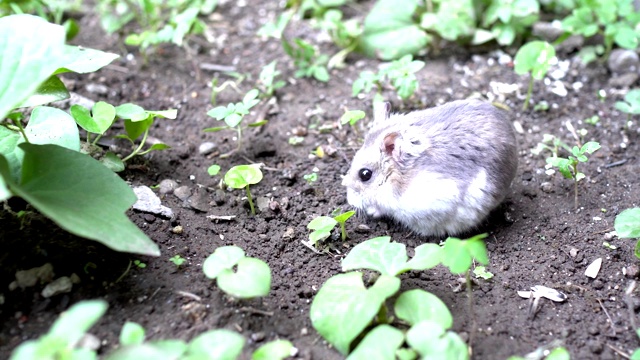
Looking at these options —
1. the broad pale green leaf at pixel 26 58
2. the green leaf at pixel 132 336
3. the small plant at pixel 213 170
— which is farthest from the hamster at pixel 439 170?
the broad pale green leaf at pixel 26 58

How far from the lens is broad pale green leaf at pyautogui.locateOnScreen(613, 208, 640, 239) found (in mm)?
3578

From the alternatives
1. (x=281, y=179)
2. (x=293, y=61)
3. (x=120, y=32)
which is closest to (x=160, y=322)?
(x=281, y=179)

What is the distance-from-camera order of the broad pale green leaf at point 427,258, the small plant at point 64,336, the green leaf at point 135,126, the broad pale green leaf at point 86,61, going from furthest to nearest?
the green leaf at point 135,126 < the broad pale green leaf at point 86,61 < the broad pale green leaf at point 427,258 < the small plant at point 64,336

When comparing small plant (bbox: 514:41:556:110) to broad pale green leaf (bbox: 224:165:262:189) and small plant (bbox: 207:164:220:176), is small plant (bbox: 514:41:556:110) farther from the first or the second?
small plant (bbox: 207:164:220:176)

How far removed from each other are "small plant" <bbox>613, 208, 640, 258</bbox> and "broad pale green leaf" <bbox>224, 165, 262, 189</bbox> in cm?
221

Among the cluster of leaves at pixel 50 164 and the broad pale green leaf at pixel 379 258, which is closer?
the cluster of leaves at pixel 50 164

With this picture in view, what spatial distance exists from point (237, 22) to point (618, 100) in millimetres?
3753

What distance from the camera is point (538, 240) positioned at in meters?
4.18

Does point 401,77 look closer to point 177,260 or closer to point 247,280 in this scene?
point 177,260

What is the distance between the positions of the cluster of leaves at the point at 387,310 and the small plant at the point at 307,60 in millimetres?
2527

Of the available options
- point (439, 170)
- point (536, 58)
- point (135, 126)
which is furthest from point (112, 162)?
point (536, 58)

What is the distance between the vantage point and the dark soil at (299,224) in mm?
3332

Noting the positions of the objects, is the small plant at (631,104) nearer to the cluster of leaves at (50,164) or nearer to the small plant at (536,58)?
the small plant at (536,58)

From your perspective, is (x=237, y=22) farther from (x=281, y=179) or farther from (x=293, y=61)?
(x=281, y=179)
